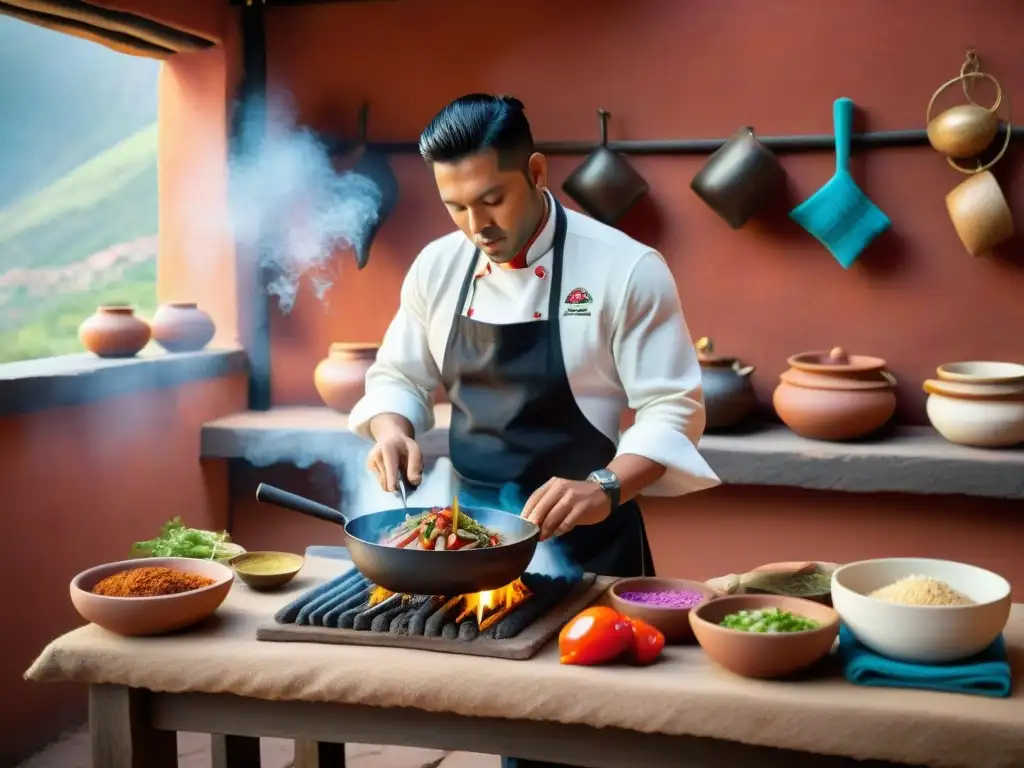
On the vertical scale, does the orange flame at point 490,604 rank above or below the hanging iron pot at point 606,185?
below

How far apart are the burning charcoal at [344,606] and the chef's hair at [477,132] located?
3.08 feet

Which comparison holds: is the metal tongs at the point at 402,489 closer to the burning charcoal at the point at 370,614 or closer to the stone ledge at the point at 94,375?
the burning charcoal at the point at 370,614

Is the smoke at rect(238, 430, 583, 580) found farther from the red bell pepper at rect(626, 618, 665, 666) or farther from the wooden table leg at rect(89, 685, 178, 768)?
the red bell pepper at rect(626, 618, 665, 666)

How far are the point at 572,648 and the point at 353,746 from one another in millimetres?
2400

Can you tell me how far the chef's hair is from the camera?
7.72ft

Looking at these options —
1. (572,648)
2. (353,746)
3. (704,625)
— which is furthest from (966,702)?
(353,746)

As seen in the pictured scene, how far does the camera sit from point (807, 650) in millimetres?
1884

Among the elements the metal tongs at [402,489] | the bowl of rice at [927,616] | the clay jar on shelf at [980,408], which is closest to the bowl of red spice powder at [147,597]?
the metal tongs at [402,489]

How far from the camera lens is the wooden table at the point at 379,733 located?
1906 millimetres

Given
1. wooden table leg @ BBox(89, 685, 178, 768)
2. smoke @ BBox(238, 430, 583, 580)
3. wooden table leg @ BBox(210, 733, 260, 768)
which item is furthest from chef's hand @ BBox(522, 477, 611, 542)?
smoke @ BBox(238, 430, 583, 580)

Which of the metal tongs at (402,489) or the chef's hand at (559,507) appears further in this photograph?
the metal tongs at (402,489)

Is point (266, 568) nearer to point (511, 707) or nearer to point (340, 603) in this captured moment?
point (340, 603)

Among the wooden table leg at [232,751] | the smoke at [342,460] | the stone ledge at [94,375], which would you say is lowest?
the wooden table leg at [232,751]

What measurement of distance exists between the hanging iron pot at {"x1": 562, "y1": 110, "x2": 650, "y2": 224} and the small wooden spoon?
2563 millimetres
